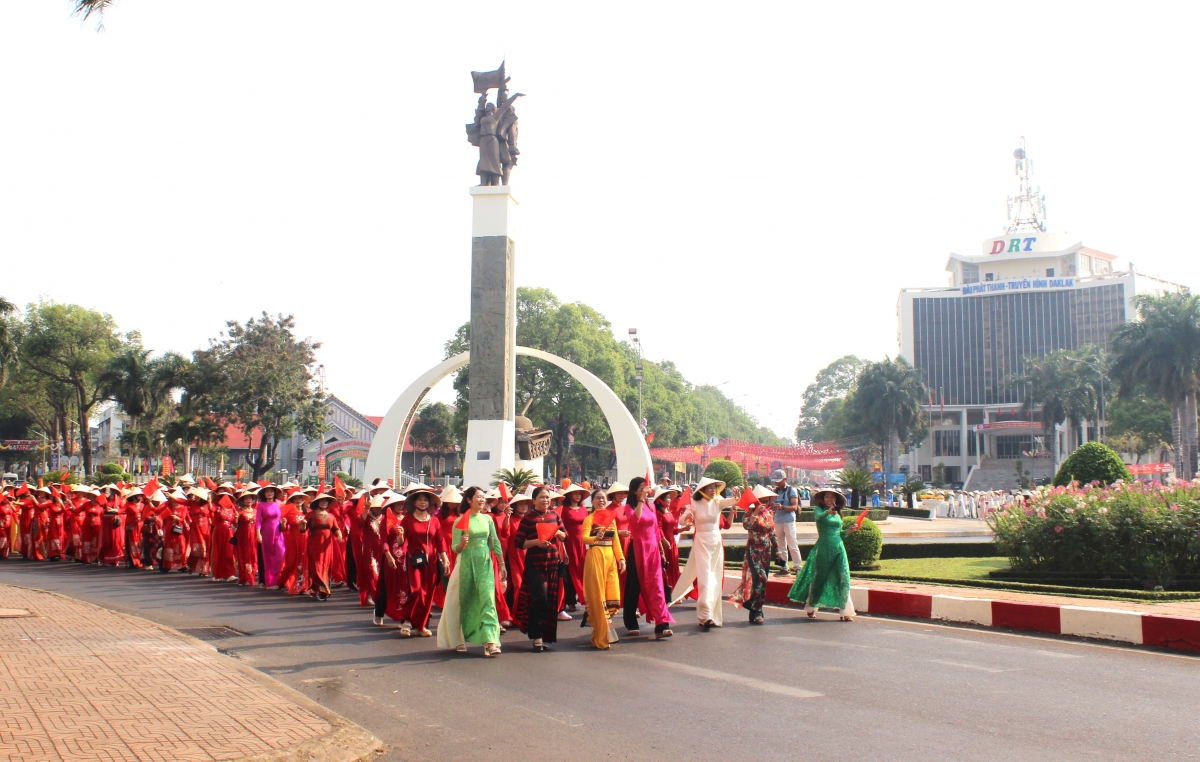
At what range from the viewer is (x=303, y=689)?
686cm

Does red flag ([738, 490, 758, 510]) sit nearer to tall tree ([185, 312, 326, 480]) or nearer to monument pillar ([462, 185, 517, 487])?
monument pillar ([462, 185, 517, 487])

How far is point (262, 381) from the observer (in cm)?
4081

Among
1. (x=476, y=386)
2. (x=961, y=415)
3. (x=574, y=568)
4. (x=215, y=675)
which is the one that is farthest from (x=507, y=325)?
(x=961, y=415)

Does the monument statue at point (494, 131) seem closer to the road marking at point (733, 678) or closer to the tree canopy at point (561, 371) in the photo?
the road marking at point (733, 678)

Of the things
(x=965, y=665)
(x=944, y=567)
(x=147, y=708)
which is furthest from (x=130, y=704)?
(x=944, y=567)

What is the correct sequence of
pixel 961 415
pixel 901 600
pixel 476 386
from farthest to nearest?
pixel 961 415
pixel 476 386
pixel 901 600

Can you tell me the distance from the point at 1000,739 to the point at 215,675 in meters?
5.17

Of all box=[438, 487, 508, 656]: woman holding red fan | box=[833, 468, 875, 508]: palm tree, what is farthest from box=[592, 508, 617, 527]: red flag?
box=[833, 468, 875, 508]: palm tree

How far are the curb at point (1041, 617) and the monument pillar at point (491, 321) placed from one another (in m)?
15.9

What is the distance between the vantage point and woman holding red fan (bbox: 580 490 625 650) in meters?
8.66

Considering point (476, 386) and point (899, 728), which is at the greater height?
point (476, 386)

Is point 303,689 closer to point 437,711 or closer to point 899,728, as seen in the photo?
point 437,711

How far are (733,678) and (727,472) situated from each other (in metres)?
25.9

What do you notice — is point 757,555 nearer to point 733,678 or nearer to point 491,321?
point 733,678
